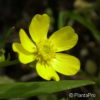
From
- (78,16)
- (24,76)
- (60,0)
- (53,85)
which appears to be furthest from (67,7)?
(53,85)

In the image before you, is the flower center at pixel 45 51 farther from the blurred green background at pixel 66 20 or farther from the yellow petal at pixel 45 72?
the blurred green background at pixel 66 20

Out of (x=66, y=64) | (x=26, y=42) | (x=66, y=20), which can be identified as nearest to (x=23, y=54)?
(x=26, y=42)

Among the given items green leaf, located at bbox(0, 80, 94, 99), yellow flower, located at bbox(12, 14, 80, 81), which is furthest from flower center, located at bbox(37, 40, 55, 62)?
green leaf, located at bbox(0, 80, 94, 99)

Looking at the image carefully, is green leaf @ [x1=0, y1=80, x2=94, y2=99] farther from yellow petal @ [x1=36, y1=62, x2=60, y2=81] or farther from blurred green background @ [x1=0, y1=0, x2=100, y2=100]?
blurred green background @ [x1=0, y1=0, x2=100, y2=100]

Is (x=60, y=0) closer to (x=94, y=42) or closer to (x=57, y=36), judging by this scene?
(x=94, y=42)

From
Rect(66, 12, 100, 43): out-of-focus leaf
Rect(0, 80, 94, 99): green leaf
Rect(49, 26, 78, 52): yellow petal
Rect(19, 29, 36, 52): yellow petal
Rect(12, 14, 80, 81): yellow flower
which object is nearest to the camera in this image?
Rect(0, 80, 94, 99): green leaf
